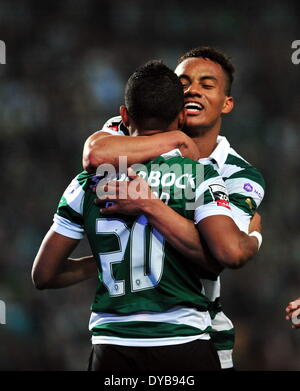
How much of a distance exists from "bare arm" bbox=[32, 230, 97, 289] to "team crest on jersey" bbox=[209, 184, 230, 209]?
638 mm

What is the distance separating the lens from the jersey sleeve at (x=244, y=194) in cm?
287

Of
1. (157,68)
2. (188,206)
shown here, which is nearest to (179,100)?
(157,68)

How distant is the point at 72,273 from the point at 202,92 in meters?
1.07

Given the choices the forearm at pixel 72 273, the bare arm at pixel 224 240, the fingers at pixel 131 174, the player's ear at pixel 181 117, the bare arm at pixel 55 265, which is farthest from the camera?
the forearm at pixel 72 273

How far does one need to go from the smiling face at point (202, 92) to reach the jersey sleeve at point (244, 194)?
0.36m

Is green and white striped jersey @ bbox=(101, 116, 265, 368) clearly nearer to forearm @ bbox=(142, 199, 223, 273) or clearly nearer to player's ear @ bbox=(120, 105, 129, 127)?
player's ear @ bbox=(120, 105, 129, 127)

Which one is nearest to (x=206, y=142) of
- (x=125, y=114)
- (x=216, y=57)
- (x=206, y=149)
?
(x=206, y=149)

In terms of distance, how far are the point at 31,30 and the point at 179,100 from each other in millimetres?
5796

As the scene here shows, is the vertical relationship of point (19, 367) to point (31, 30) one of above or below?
below

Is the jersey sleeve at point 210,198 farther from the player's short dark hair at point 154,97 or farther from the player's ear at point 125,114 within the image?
the player's ear at point 125,114

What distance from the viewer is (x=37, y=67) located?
7703 millimetres

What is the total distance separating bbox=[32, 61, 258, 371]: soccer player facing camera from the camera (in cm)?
251

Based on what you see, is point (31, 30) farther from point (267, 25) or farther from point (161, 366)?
point (161, 366)

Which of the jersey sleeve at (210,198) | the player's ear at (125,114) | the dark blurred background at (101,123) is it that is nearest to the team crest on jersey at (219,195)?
the jersey sleeve at (210,198)
